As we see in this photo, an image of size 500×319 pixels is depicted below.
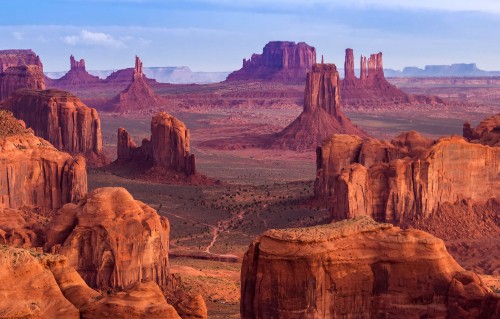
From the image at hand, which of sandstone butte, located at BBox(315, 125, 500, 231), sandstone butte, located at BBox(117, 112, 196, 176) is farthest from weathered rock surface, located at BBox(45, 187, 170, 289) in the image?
sandstone butte, located at BBox(117, 112, 196, 176)

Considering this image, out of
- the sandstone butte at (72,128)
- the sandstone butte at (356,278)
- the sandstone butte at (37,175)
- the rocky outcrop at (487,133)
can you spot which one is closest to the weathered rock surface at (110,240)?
the sandstone butte at (356,278)

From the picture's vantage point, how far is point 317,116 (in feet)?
434

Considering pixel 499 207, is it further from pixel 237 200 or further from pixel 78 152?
pixel 78 152

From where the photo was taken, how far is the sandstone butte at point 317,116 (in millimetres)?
129000

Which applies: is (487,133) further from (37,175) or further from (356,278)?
(356,278)

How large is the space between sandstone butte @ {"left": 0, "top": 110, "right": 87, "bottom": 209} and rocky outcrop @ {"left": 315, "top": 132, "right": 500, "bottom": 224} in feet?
54.1

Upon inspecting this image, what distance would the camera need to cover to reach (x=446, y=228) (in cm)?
5544

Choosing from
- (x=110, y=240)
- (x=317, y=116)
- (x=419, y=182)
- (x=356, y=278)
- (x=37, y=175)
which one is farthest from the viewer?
(x=317, y=116)

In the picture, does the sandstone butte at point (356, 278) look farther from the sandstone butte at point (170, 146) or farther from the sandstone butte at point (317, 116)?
the sandstone butte at point (317, 116)

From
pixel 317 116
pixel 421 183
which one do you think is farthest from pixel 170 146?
pixel 317 116

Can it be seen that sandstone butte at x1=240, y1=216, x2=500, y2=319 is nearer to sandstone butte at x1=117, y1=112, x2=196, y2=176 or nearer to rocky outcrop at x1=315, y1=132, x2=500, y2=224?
rocky outcrop at x1=315, y1=132, x2=500, y2=224

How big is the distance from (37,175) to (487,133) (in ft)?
101

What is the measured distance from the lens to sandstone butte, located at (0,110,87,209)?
56.4 meters

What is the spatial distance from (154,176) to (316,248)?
2343 inches
